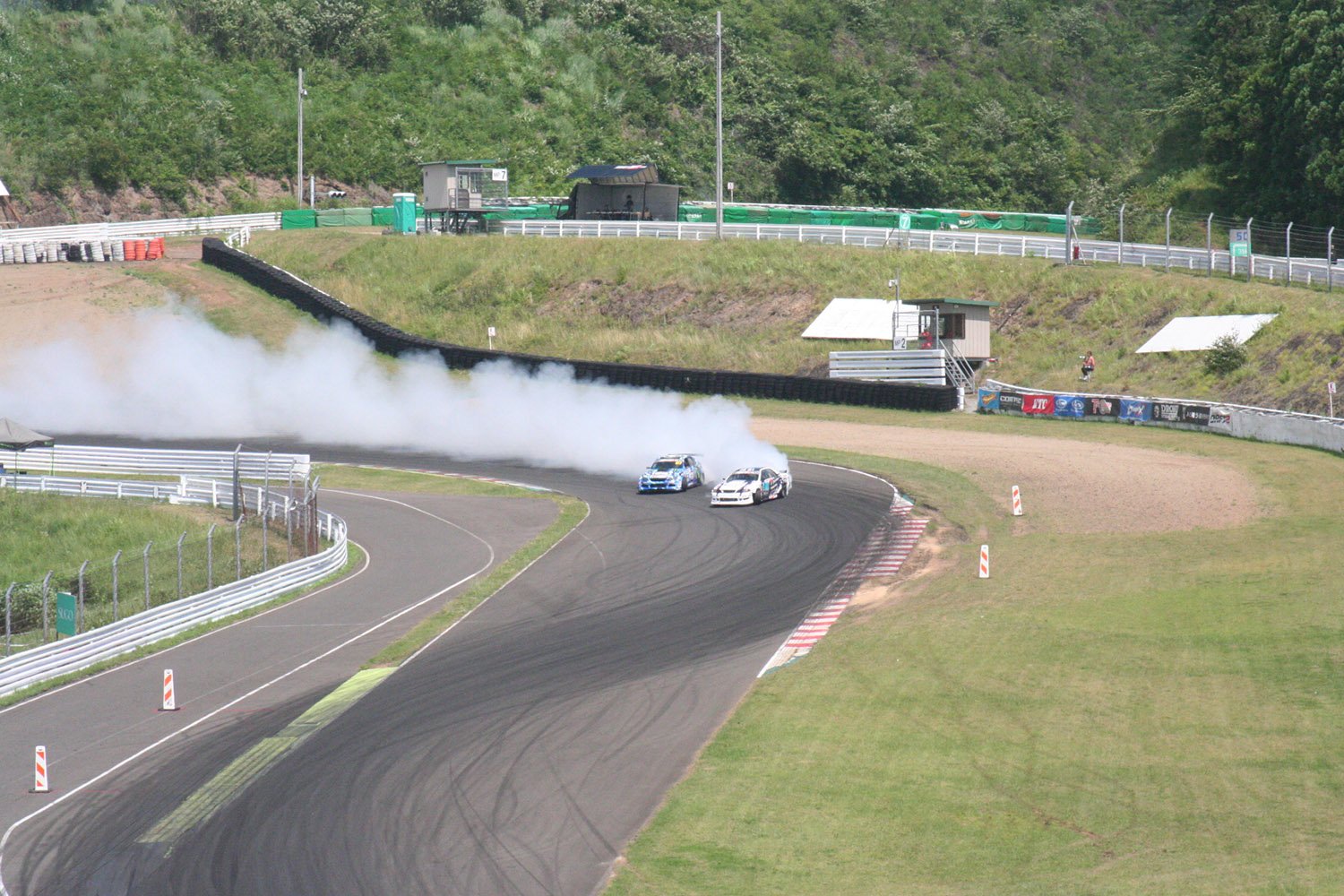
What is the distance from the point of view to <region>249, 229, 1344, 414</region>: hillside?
55.8 metres

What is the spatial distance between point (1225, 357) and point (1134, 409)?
17.8 ft

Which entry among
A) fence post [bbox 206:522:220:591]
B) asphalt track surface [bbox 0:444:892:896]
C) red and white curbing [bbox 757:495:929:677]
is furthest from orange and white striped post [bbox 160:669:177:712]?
red and white curbing [bbox 757:495:929:677]

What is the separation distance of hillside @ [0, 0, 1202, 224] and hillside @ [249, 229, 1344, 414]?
55.0 ft

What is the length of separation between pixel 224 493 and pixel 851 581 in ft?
73.8

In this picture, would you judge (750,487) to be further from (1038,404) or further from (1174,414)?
(1174,414)

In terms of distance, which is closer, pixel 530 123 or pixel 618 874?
pixel 618 874

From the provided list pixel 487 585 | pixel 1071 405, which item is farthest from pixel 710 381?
pixel 487 585

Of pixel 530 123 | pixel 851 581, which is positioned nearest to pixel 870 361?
pixel 851 581

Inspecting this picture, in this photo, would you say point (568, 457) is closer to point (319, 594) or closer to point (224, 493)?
point (224, 493)

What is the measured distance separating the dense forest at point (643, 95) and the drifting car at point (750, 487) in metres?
46.4

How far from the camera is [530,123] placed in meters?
103

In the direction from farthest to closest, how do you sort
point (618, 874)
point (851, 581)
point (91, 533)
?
point (91, 533)
point (851, 581)
point (618, 874)

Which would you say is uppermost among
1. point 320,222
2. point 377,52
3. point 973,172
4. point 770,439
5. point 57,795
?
point 377,52

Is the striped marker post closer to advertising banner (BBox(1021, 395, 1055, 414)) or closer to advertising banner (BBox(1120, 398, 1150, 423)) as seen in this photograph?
advertising banner (BBox(1120, 398, 1150, 423))
